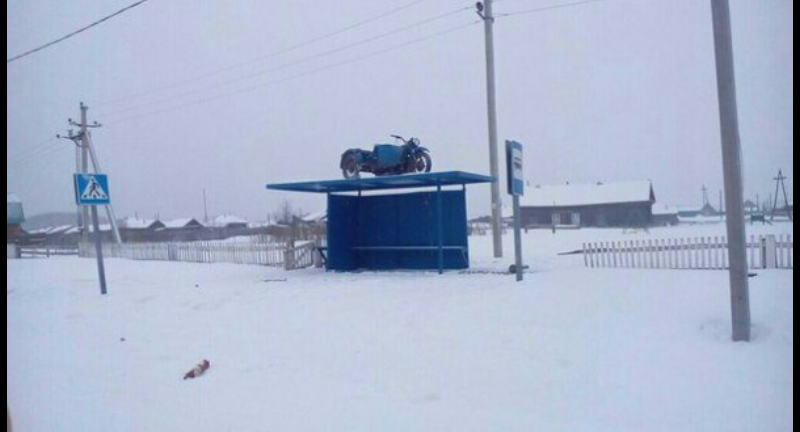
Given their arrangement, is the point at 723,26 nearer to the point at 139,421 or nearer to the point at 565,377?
the point at 565,377

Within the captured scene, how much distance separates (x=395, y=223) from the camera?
15141 mm

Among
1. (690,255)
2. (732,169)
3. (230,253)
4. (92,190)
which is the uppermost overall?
(92,190)

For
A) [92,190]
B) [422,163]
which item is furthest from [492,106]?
[92,190]

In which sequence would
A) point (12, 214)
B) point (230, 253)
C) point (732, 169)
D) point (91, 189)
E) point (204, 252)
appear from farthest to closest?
point (204, 252) < point (230, 253) < point (91, 189) < point (12, 214) < point (732, 169)

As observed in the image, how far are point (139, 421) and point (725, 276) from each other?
8518 millimetres

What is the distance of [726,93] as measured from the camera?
6.06 m

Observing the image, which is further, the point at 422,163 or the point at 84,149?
the point at 84,149

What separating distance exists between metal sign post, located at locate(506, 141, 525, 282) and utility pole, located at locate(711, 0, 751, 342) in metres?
4.62

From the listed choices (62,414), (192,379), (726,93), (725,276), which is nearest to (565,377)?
(726,93)

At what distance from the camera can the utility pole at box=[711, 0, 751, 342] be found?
19.6 feet

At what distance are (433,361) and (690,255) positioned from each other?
8.03 m

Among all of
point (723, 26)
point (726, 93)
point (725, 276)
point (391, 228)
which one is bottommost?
point (725, 276)

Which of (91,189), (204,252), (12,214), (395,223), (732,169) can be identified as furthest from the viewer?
(204,252)

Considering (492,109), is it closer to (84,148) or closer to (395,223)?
(395,223)
